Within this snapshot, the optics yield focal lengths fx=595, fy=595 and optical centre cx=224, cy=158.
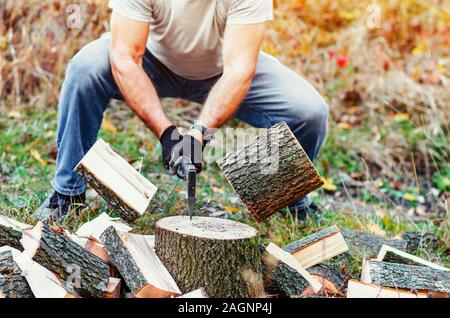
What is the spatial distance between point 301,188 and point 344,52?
3255mm

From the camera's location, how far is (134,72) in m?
2.72

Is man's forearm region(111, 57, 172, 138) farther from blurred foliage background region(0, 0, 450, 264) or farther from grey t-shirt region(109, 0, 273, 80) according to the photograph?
blurred foliage background region(0, 0, 450, 264)

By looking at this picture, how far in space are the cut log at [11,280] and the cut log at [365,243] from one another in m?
1.40

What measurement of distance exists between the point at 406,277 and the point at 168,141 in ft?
3.63

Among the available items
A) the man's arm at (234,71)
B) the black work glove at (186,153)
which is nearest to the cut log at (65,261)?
the black work glove at (186,153)

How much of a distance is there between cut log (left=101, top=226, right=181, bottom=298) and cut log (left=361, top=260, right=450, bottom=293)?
0.73m

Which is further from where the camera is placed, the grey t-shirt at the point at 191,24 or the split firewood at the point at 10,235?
the grey t-shirt at the point at 191,24

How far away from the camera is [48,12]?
4746 mm

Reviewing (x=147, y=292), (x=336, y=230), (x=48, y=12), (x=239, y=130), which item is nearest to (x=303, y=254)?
(x=336, y=230)

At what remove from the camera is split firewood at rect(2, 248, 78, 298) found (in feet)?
6.05

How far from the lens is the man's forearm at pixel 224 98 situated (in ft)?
8.66

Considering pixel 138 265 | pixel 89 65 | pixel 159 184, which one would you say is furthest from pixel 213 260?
pixel 159 184

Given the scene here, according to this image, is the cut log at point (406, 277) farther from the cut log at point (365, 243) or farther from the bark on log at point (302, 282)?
the cut log at point (365, 243)

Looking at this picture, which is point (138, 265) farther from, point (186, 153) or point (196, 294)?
point (186, 153)
